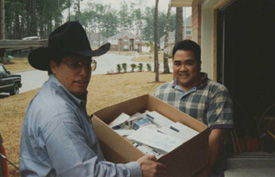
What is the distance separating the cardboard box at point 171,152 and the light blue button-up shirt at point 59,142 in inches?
4.0

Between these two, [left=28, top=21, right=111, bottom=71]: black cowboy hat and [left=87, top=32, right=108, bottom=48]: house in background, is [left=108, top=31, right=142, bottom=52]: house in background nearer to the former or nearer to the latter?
[left=87, top=32, right=108, bottom=48]: house in background

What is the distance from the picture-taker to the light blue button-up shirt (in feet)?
3.18

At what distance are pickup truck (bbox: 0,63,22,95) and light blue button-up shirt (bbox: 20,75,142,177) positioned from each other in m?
9.38

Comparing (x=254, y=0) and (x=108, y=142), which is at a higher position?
(x=254, y=0)

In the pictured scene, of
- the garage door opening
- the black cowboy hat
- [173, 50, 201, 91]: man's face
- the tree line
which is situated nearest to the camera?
the black cowboy hat

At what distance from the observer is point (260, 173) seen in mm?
3697

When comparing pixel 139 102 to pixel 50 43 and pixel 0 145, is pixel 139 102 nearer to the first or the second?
pixel 50 43

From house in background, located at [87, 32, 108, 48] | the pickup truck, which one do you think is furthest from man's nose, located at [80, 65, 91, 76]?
house in background, located at [87, 32, 108, 48]

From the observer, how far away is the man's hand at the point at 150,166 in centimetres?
110

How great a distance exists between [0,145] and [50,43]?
0.96 metres

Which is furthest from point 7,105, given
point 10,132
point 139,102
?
point 139,102

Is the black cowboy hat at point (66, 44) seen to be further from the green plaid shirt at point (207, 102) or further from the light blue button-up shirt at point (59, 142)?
the green plaid shirt at point (207, 102)

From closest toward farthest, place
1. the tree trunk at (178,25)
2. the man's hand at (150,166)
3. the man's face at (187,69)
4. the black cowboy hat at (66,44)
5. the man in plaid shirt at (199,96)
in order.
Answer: the man's hand at (150,166) → the black cowboy hat at (66,44) → the man in plaid shirt at (199,96) → the man's face at (187,69) → the tree trunk at (178,25)

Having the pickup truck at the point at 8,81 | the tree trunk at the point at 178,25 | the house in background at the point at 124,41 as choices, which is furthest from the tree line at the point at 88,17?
the pickup truck at the point at 8,81
